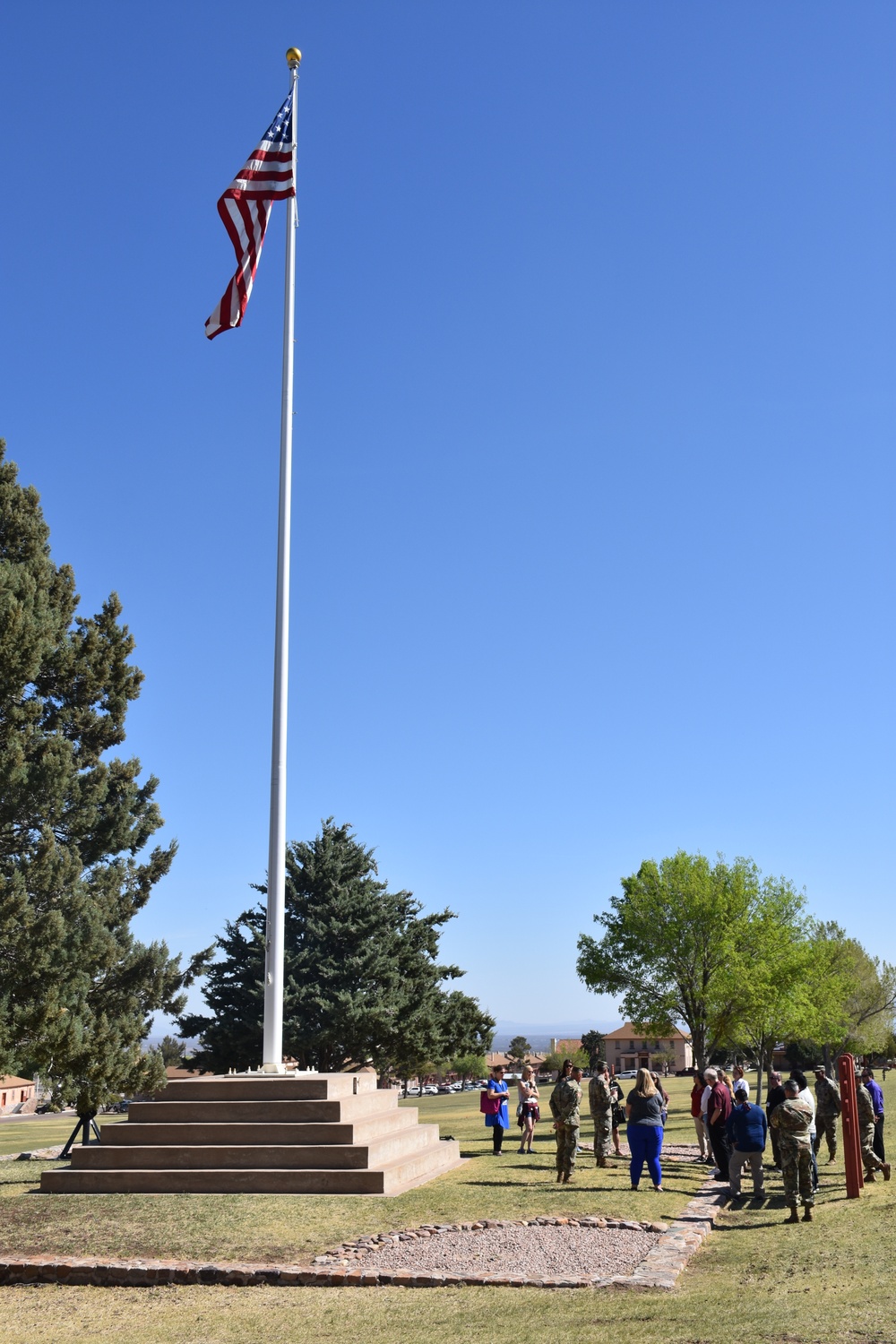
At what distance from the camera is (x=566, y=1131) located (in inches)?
586

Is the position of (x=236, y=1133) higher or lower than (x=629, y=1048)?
higher

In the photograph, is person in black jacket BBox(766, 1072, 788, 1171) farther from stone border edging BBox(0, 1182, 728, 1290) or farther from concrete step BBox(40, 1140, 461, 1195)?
concrete step BBox(40, 1140, 461, 1195)

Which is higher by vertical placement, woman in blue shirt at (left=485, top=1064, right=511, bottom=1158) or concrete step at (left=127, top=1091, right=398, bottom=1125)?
concrete step at (left=127, top=1091, right=398, bottom=1125)

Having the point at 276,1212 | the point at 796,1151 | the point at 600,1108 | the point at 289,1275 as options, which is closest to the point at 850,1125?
the point at 796,1151

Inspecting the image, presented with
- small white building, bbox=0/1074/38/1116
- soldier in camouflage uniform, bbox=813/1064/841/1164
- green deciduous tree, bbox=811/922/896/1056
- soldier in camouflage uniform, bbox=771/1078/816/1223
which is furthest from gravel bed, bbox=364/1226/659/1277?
small white building, bbox=0/1074/38/1116

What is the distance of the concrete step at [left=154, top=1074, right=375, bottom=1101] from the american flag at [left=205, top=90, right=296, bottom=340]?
10.7m

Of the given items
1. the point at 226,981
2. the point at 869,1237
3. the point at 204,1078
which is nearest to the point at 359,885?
the point at 226,981

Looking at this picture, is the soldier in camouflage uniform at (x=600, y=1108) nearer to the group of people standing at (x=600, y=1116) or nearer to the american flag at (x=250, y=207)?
the group of people standing at (x=600, y=1116)

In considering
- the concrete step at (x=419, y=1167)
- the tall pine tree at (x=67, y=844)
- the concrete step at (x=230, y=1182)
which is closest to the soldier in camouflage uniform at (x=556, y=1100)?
the concrete step at (x=419, y=1167)

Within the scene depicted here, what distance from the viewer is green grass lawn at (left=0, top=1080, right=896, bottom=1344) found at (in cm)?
752

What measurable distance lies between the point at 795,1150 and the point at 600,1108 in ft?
19.5

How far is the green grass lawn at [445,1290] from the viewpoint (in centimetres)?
752

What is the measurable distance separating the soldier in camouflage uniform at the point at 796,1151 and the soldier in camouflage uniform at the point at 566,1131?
3.37 metres

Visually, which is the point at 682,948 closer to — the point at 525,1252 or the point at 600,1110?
the point at 600,1110
